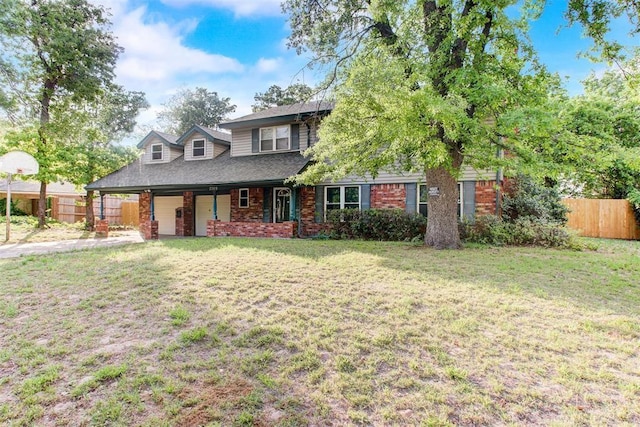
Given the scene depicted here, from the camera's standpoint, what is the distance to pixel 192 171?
51.1 feet

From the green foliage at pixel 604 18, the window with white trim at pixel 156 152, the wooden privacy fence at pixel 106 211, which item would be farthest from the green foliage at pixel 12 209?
the green foliage at pixel 604 18

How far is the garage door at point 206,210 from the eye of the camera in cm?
1664

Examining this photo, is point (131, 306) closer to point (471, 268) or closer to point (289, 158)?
point (471, 268)

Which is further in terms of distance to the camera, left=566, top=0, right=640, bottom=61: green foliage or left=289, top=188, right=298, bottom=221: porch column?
left=289, top=188, right=298, bottom=221: porch column

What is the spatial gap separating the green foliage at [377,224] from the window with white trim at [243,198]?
14.3 ft

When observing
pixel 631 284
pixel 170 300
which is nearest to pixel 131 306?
pixel 170 300

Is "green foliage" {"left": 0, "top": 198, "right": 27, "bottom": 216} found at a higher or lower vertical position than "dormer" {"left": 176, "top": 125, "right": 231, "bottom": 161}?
lower

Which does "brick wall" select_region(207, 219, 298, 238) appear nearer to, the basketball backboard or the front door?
the front door

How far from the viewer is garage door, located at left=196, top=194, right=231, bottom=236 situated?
1664cm

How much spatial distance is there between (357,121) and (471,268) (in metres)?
4.75

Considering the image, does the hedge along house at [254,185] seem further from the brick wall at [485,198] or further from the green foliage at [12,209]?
the green foliage at [12,209]

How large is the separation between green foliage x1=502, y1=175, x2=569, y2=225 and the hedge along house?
938 millimetres

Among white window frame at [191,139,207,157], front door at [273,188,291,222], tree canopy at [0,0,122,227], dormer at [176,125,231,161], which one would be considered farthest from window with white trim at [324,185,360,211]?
tree canopy at [0,0,122,227]

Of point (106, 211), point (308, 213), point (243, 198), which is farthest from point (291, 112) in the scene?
point (106, 211)
